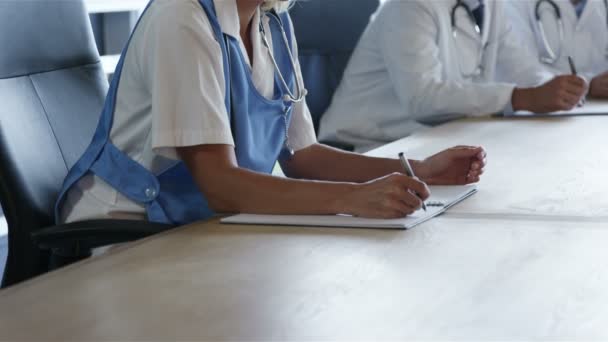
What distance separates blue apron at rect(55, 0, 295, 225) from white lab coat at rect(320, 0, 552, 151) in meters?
0.92

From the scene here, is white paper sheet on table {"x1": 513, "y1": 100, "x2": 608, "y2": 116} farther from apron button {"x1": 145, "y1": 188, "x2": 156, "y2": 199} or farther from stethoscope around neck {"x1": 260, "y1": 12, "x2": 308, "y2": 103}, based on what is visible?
apron button {"x1": 145, "y1": 188, "x2": 156, "y2": 199}

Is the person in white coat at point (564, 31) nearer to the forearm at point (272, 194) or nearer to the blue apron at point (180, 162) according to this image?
the blue apron at point (180, 162)

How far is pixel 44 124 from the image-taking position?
1.59m

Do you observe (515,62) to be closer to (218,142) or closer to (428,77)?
(428,77)

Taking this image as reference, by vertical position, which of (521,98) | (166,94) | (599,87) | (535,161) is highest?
(166,94)

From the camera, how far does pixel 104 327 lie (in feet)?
2.86

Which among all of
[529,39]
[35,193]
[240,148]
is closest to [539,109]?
[529,39]

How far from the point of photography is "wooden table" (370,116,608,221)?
1.36 m

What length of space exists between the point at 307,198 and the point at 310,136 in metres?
0.42

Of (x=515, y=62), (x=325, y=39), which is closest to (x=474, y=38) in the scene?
(x=515, y=62)

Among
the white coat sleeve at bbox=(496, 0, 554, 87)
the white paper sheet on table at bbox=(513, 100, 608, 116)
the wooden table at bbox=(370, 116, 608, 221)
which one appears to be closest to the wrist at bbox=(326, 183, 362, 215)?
the wooden table at bbox=(370, 116, 608, 221)

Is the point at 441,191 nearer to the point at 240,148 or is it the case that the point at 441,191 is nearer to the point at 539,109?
the point at 240,148

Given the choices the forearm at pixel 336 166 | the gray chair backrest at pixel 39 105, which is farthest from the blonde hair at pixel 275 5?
the gray chair backrest at pixel 39 105

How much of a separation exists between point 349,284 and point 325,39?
5.52 feet
